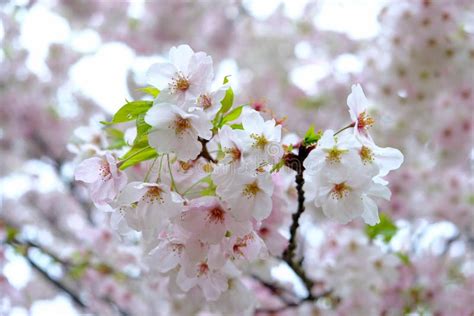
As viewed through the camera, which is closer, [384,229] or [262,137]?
[262,137]

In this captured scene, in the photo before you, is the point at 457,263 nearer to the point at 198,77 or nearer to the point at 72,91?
the point at 198,77

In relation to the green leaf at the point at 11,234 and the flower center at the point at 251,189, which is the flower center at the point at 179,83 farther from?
the green leaf at the point at 11,234

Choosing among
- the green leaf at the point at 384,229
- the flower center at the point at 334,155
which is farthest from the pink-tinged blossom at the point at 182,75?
the green leaf at the point at 384,229

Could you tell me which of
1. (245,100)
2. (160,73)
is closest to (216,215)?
(160,73)

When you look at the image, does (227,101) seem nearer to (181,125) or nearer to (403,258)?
(181,125)

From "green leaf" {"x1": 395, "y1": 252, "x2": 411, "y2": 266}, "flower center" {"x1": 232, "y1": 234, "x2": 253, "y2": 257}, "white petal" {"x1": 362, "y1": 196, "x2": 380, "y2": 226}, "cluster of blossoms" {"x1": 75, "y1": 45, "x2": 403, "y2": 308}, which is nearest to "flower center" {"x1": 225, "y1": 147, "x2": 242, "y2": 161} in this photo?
"cluster of blossoms" {"x1": 75, "y1": 45, "x2": 403, "y2": 308}

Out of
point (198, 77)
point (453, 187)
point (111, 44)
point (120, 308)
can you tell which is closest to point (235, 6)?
point (111, 44)

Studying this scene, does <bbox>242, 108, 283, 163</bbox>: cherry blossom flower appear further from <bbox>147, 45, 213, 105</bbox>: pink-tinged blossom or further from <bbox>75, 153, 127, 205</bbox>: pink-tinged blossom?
<bbox>75, 153, 127, 205</bbox>: pink-tinged blossom
